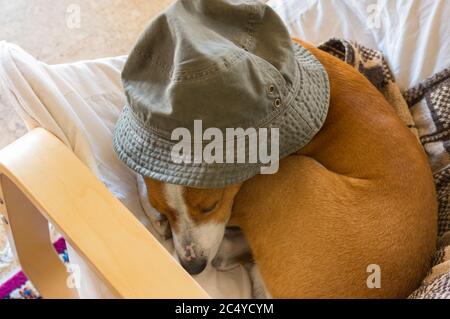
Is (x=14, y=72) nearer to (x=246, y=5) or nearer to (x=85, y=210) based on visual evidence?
(x=85, y=210)

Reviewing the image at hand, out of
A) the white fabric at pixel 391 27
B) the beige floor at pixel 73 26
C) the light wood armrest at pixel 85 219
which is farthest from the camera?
the beige floor at pixel 73 26

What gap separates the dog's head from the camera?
125 cm

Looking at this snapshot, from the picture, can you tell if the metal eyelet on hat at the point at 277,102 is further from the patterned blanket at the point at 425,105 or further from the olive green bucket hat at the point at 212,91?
the patterned blanket at the point at 425,105

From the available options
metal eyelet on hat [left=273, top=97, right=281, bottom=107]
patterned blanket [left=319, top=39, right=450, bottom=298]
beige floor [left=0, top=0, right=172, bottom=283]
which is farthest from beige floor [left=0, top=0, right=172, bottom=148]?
metal eyelet on hat [left=273, top=97, right=281, bottom=107]

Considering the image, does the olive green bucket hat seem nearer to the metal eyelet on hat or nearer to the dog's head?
the metal eyelet on hat

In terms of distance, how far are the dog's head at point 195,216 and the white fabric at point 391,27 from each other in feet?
2.31

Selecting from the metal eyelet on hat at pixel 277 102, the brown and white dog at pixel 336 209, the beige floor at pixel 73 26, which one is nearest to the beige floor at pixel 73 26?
the beige floor at pixel 73 26

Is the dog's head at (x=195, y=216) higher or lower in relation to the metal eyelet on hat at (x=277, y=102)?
lower

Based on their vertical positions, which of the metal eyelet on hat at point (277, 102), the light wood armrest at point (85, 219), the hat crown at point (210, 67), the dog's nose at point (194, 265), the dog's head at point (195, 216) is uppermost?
the hat crown at point (210, 67)

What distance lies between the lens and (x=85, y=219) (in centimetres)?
94

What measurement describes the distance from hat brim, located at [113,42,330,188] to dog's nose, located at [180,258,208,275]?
0.26 metres

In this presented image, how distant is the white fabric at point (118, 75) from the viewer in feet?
3.86
